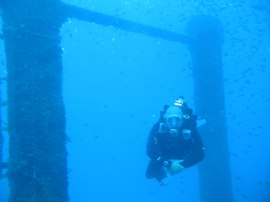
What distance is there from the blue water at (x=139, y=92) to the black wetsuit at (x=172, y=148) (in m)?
34.8

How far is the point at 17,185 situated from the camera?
4.68 m

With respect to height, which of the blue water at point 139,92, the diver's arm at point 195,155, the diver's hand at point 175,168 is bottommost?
the diver's hand at point 175,168

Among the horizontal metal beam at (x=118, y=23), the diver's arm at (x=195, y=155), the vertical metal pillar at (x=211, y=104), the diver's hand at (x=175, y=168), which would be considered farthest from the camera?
the vertical metal pillar at (x=211, y=104)

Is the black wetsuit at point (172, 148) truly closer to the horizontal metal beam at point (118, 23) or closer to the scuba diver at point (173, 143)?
the scuba diver at point (173, 143)

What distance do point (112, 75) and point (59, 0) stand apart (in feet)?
293

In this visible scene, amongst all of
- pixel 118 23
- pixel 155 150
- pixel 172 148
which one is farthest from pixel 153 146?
pixel 118 23

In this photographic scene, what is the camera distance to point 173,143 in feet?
18.8

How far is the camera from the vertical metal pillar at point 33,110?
464 cm

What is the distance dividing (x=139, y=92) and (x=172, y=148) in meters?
82.9

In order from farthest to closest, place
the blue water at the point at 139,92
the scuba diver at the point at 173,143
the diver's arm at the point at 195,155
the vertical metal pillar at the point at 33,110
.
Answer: the blue water at the point at 139,92 < the scuba diver at the point at 173,143 < the diver's arm at the point at 195,155 < the vertical metal pillar at the point at 33,110

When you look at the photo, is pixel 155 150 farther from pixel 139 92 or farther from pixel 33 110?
pixel 139 92

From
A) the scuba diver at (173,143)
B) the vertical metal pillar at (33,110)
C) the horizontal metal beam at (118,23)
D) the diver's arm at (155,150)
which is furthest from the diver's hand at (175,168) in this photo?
the horizontal metal beam at (118,23)

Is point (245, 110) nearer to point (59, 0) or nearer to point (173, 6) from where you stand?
point (173, 6)

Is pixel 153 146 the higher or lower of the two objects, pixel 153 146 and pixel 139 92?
the lower
